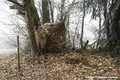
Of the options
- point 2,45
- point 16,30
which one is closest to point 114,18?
point 16,30

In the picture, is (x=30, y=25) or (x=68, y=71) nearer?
(x=68, y=71)

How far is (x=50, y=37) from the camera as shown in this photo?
20.2 feet

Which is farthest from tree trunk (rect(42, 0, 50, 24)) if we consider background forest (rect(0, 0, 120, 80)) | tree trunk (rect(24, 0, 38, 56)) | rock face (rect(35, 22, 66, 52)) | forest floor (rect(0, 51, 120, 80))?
forest floor (rect(0, 51, 120, 80))

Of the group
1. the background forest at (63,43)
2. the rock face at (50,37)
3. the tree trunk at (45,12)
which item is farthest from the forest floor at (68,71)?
the tree trunk at (45,12)

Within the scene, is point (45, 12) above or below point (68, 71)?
above

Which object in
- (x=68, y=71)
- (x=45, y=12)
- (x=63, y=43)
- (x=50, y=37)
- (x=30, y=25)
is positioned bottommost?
(x=68, y=71)

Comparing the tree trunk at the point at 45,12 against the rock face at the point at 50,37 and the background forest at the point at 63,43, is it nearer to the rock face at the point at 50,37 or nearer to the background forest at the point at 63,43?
the background forest at the point at 63,43

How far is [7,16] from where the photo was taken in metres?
8.12

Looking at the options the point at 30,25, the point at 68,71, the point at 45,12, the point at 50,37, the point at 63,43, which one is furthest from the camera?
the point at 45,12

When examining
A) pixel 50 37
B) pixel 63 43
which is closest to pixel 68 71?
pixel 50 37

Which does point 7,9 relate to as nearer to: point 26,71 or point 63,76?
point 26,71

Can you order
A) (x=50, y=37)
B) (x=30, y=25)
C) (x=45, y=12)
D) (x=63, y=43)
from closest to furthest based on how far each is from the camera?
(x=30, y=25) < (x=50, y=37) < (x=63, y=43) < (x=45, y=12)

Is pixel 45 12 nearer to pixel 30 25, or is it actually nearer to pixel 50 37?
pixel 50 37

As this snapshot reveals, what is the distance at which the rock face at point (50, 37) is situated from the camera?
6.12m
